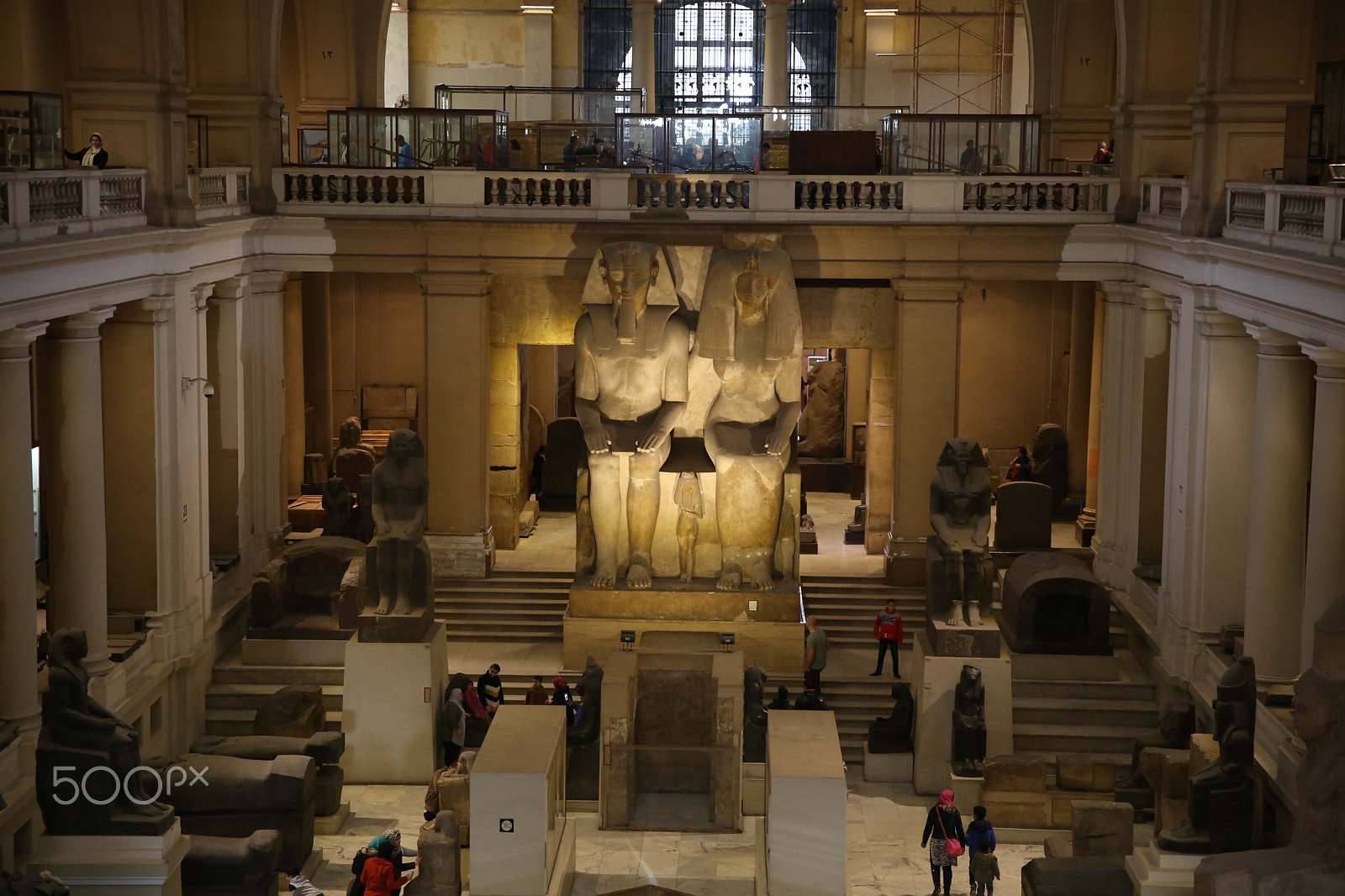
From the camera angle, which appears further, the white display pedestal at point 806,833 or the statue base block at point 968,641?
the statue base block at point 968,641

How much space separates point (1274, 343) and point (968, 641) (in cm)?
397

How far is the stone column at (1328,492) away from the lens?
1415 centimetres

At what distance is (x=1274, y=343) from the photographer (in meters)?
15.5

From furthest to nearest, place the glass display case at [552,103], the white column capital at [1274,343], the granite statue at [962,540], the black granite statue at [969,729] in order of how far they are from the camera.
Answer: the glass display case at [552,103] < the granite statue at [962,540] < the black granite statue at [969,729] < the white column capital at [1274,343]

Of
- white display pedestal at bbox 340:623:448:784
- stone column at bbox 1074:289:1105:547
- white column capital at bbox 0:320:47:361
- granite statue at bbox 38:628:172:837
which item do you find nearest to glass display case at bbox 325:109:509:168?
stone column at bbox 1074:289:1105:547

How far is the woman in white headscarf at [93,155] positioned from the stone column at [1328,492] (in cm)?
1107

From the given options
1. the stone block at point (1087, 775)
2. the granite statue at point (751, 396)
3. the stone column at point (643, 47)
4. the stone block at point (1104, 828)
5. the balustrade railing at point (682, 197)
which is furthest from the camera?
the stone column at point (643, 47)

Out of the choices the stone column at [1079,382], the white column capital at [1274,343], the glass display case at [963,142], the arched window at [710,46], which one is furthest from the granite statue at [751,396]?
the arched window at [710,46]

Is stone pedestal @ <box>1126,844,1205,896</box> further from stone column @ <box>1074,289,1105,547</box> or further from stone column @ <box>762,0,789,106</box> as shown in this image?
stone column @ <box>762,0,789,106</box>

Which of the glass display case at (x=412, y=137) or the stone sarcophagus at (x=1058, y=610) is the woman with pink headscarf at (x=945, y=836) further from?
the glass display case at (x=412, y=137)

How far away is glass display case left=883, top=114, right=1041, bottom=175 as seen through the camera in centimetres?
2303

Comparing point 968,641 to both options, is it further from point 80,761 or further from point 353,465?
point 353,465

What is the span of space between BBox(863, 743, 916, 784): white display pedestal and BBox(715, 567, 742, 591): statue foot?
2.35 metres

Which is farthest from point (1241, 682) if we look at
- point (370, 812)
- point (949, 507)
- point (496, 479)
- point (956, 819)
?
point (496, 479)
